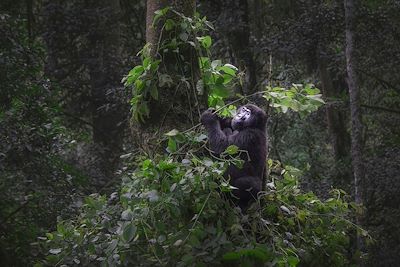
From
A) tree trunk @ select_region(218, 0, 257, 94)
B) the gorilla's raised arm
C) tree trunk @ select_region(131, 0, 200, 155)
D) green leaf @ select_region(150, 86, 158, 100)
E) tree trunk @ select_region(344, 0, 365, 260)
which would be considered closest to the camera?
the gorilla's raised arm

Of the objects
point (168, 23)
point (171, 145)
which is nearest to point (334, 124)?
point (168, 23)

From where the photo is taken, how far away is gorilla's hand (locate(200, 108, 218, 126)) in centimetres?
464

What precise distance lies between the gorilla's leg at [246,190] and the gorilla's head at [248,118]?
1.35 feet

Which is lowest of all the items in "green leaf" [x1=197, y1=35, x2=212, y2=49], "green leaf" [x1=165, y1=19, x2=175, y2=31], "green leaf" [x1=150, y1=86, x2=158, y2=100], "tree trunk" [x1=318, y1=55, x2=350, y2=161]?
"tree trunk" [x1=318, y1=55, x2=350, y2=161]

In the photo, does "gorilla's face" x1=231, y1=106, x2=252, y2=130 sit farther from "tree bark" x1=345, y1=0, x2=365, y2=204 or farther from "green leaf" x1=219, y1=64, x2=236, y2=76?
"tree bark" x1=345, y1=0, x2=365, y2=204

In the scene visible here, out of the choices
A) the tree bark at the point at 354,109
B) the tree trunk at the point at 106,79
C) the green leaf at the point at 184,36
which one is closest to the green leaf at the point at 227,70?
the green leaf at the point at 184,36

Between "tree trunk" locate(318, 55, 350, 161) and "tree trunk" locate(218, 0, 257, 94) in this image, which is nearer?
"tree trunk" locate(218, 0, 257, 94)

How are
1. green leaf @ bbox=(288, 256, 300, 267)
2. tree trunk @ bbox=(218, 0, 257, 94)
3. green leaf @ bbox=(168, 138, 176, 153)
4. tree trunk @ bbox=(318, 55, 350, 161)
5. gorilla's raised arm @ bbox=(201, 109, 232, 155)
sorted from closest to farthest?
1. green leaf @ bbox=(288, 256, 300, 267)
2. green leaf @ bbox=(168, 138, 176, 153)
3. gorilla's raised arm @ bbox=(201, 109, 232, 155)
4. tree trunk @ bbox=(218, 0, 257, 94)
5. tree trunk @ bbox=(318, 55, 350, 161)

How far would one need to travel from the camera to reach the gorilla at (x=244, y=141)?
4.63 meters

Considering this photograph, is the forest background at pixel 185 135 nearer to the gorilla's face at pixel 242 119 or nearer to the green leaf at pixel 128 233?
the green leaf at pixel 128 233

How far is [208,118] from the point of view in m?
4.66

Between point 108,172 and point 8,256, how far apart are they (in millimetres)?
3948

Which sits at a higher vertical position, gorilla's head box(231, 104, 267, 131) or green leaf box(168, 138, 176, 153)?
green leaf box(168, 138, 176, 153)

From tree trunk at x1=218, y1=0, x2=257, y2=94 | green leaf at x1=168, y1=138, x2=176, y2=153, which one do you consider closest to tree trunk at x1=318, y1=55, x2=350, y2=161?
tree trunk at x1=218, y1=0, x2=257, y2=94
